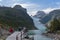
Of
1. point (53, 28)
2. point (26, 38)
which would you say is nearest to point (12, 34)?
point (26, 38)

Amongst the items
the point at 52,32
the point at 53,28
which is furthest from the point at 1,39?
the point at 52,32

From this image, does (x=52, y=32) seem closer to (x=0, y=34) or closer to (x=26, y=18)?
(x=26, y=18)

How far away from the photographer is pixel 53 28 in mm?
13828

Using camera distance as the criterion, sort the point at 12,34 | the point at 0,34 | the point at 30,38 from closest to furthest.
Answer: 1. the point at 12,34
2. the point at 30,38
3. the point at 0,34

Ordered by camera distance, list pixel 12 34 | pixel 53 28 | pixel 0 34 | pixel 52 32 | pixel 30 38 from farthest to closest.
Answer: pixel 52 32
pixel 53 28
pixel 0 34
pixel 30 38
pixel 12 34

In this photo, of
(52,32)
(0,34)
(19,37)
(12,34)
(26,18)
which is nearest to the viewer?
(19,37)

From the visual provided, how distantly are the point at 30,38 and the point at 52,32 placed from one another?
10568mm

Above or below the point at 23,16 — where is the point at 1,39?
below

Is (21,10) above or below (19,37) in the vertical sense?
above

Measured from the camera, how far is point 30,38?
14.9 feet

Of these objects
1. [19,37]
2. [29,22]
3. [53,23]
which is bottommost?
[19,37]

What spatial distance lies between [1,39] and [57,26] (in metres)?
11.2

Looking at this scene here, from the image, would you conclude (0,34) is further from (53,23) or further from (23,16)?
(53,23)

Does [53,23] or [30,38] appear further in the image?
[53,23]
